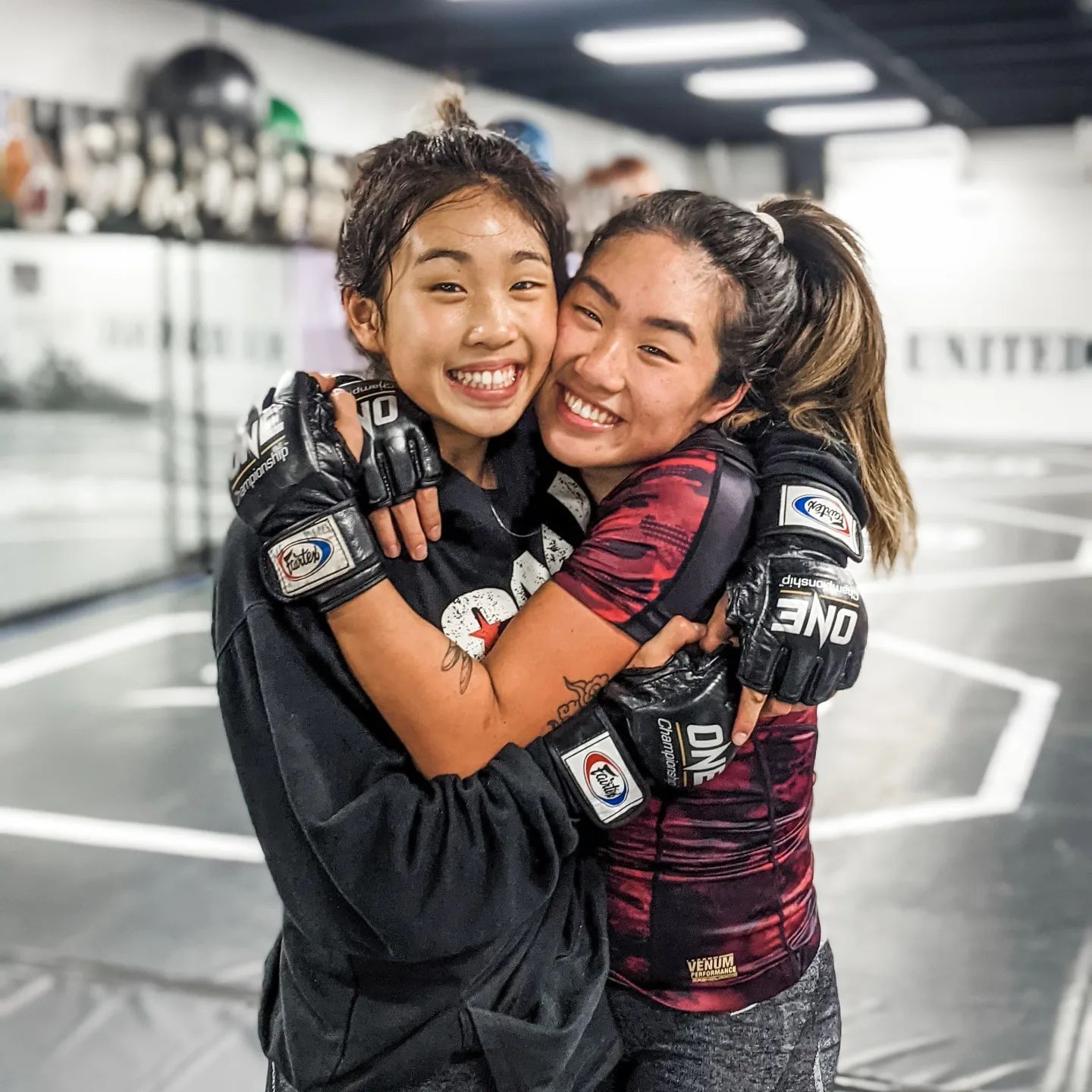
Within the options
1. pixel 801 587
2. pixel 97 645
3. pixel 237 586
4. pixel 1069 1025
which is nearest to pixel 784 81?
pixel 97 645

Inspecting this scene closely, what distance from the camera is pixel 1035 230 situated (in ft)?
50.9

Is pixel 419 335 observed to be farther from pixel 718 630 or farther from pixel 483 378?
pixel 718 630

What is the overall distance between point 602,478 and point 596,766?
38cm

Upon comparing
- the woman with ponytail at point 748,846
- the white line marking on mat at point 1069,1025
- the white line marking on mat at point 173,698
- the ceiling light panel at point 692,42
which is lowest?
the white line marking on mat at point 173,698

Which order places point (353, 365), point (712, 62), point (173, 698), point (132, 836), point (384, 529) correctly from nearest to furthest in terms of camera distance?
1. point (384, 529)
2. point (132, 836)
3. point (173, 698)
4. point (353, 365)
5. point (712, 62)

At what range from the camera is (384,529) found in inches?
50.8

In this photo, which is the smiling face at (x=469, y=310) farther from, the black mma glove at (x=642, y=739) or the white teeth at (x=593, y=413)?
the black mma glove at (x=642, y=739)

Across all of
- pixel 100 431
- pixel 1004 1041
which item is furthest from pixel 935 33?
pixel 1004 1041

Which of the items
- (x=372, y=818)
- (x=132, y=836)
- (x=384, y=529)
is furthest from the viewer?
(x=132, y=836)

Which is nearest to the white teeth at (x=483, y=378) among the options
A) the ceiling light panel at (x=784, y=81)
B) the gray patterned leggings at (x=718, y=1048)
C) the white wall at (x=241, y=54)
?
the gray patterned leggings at (x=718, y=1048)

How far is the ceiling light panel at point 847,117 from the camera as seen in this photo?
519 inches

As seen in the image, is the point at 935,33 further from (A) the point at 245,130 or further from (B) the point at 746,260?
(B) the point at 746,260

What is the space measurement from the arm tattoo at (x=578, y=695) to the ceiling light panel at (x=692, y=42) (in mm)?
8423

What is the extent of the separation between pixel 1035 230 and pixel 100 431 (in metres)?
11.4
